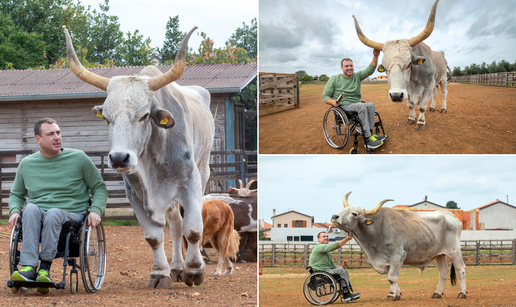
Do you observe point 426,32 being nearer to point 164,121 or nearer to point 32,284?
point 164,121

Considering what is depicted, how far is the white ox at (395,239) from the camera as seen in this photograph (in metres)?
6.46

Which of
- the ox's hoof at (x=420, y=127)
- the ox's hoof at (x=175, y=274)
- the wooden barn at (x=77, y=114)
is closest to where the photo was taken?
the ox's hoof at (x=175, y=274)

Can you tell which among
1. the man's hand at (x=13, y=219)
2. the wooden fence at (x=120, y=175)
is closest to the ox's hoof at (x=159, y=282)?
the man's hand at (x=13, y=219)

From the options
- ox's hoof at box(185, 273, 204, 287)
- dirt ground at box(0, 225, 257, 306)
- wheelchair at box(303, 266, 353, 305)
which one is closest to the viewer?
dirt ground at box(0, 225, 257, 306)

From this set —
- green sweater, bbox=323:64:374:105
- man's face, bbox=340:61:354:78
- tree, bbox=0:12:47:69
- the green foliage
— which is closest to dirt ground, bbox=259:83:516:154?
green sweater, bbox=323:64:374:105

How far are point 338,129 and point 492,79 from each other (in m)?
5.49

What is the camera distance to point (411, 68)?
6.46 meters

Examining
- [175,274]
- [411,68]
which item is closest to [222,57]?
[411,68]

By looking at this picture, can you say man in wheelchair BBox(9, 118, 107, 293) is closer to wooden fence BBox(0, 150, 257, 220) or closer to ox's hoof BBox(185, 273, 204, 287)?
ox's hoof BBox(185, 273, 204, 287)

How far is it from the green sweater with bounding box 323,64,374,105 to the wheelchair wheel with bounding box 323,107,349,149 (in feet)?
0.58

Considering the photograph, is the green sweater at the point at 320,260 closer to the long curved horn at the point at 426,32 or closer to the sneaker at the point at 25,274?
the long curved horn at the point at 426,32

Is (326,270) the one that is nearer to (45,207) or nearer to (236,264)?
(236,264)

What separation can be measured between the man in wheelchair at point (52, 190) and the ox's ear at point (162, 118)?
34.1 inches

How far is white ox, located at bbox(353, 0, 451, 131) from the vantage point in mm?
5840
